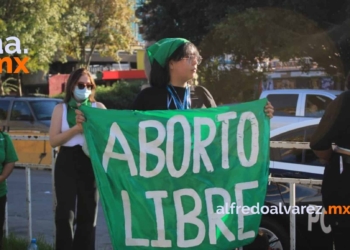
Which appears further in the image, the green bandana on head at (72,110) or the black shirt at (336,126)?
the green bandana on head at (72,110)

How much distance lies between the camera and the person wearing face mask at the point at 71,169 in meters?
5.02

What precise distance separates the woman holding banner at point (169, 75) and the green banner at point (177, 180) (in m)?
0.12

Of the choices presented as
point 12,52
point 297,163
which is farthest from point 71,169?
point 12,52

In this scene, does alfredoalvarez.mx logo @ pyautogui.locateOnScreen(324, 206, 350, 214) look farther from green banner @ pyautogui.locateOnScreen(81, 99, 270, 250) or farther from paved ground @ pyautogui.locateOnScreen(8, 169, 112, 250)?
paved ground @ pyautogui.locateOnScreen(8, 169, 112, 250)

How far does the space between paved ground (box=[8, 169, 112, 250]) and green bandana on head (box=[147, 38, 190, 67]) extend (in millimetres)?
3172

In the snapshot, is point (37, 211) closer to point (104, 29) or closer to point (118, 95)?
point (118, 95)

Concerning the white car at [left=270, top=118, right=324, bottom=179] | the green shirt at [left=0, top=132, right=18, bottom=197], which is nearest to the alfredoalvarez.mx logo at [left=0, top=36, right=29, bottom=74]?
the white car at [left=270, top=118, right=324, bottom=179]

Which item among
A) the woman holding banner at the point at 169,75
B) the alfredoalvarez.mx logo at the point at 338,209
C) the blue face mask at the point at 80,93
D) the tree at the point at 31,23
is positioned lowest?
the alfredoalvarez.mx logo at the point at 338,209

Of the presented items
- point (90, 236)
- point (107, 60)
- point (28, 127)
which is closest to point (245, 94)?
point (28, 127)

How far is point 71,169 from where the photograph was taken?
503 cm

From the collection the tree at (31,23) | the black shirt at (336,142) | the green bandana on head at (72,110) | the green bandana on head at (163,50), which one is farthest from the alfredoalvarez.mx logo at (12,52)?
the black shirt at (336,142)

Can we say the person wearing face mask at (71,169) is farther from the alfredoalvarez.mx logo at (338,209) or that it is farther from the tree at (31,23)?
the tree at (31,23)

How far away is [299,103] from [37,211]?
7747 mm

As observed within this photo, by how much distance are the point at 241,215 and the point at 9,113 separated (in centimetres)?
1535
